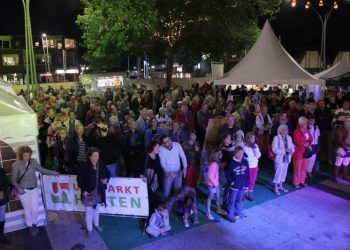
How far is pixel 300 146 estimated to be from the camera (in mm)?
7633

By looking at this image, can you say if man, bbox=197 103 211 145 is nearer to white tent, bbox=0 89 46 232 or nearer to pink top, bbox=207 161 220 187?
pink top, bbox=207 161 220 187

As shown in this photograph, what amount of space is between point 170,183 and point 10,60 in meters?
63.2

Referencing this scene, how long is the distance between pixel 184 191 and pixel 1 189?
3030 mm

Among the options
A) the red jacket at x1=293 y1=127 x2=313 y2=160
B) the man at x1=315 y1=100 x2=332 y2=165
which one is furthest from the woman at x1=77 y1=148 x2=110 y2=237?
the man at x1=315 y1=100 x2=332 y2=165

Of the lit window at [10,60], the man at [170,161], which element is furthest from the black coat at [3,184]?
the lit window at [10,60]

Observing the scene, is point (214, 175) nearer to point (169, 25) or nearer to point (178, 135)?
point (178, 135)

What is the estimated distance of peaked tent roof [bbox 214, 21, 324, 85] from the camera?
10156mm

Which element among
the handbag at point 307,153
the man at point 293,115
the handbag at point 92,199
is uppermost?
the man at point 293,115

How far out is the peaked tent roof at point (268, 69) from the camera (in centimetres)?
1016

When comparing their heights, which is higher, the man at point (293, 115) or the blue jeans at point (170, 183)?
the man at point (293, 115)

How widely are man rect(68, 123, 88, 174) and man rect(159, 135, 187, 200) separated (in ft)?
5.56

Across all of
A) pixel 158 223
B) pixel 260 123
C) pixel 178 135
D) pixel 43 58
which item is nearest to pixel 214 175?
pixel 158 223

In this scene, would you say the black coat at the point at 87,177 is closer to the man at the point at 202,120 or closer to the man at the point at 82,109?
the man at the point at 202,120

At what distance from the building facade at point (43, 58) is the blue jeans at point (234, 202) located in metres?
49.6
